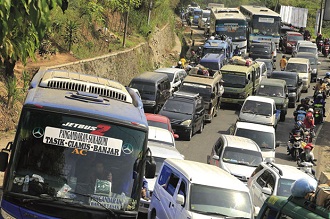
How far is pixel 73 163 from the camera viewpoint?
10625mm

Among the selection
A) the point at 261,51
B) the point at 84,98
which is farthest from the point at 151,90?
the point at 84,98

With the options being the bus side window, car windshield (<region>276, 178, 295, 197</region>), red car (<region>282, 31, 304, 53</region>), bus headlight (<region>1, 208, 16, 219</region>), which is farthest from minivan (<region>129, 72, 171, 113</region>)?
red car (<region>282, 31, 304, 53</region>)

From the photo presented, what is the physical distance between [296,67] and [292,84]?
566 cm

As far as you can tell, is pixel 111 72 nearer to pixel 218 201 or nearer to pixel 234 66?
pixel 234 66

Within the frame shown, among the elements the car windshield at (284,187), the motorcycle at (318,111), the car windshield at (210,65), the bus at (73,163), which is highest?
the bus at (73,163)

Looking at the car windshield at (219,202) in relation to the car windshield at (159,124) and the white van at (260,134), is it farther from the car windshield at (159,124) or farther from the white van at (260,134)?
the white van at (260,134)

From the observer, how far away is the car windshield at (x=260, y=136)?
2598 cm

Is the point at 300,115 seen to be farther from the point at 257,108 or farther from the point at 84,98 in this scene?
the point at 84,98

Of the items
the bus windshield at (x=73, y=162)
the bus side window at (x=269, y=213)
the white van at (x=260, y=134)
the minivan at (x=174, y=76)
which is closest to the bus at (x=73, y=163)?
the bus windshield at (x=73, y=162)

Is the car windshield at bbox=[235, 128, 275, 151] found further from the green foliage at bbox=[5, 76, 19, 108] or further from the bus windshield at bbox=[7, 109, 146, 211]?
the bus windshield at bbox=[7, 109, 146, 211]

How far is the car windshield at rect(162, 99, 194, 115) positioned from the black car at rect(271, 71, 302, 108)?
1085cm

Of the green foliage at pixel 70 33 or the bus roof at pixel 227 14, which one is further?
the bus roof at pixel 227 14

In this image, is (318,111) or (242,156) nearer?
(242,156)

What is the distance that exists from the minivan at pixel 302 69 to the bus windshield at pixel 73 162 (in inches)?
1365
